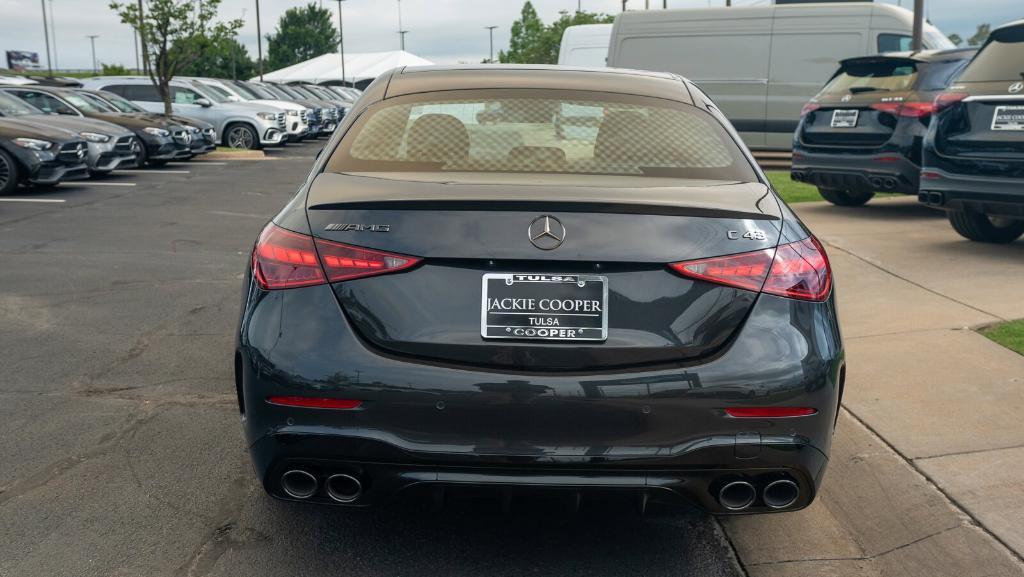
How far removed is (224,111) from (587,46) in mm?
9211

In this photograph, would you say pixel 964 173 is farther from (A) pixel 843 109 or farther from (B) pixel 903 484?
(B) pixel 903 484

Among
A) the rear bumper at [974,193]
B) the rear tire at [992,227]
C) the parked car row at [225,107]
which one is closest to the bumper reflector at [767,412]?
the rear bumper at [974,193]

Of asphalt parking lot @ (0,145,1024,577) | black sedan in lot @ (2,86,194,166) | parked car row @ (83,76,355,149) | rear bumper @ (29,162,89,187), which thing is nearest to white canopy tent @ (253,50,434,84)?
parked car row @ (83,76,355,149)

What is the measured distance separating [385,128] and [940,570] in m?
2.35

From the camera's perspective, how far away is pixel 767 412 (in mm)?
3045

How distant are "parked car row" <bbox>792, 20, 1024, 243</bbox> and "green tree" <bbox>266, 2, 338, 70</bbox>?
123873mm

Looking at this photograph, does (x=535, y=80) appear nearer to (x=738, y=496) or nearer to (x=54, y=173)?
(x=738, y=496)

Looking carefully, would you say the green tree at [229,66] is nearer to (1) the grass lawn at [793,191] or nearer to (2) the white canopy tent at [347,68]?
(2) the white canopy tent at [347,68]

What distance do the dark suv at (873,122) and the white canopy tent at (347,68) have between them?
54.8 meters

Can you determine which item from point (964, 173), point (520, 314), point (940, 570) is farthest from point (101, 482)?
point (964, 173)

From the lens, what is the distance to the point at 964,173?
8.27 m

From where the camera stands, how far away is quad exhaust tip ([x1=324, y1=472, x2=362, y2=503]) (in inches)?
122

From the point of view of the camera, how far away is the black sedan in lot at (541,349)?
2982mm

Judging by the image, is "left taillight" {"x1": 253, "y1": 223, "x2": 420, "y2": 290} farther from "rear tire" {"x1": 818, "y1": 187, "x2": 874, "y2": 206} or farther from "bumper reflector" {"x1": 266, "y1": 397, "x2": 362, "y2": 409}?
"rear tire" {"x1": 818, "y1": 187, "x2": 874, "y2": 206}
